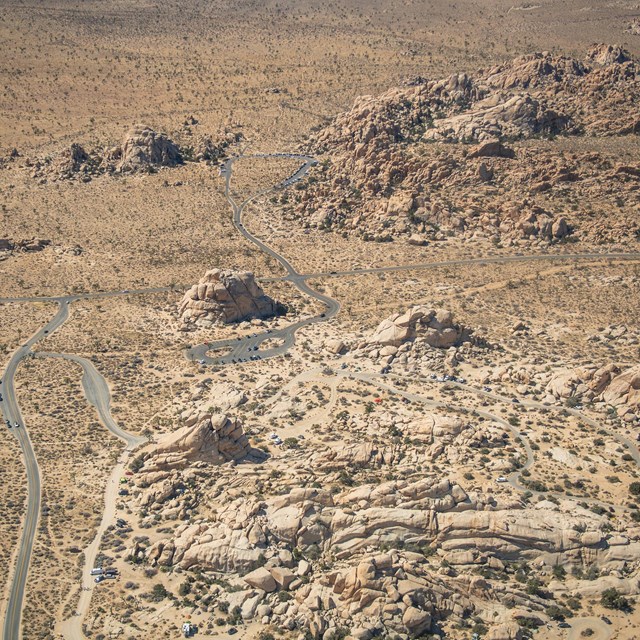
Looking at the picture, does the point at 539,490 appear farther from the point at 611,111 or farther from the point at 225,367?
the point at 611,111

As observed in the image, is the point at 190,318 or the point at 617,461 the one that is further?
the point at 190,318

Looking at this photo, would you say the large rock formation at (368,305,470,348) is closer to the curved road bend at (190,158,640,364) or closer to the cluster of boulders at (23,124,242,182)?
the curved road bend at (190,158,640,364)

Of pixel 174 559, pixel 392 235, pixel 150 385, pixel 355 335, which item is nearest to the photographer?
pixel 174 559

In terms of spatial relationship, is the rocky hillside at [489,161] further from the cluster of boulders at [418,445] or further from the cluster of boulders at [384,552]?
the cluster of boulders at [384,552]

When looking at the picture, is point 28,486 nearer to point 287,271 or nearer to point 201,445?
point 201,445

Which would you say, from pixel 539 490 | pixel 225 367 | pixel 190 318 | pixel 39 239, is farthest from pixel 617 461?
pixel 39 239

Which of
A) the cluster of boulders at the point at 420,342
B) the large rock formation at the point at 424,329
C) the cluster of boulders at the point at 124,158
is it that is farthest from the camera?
the cluster of boulders at the point at 124,158

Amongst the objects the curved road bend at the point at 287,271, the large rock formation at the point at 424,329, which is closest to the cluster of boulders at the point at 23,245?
the curved road bend at the point at 287,271
